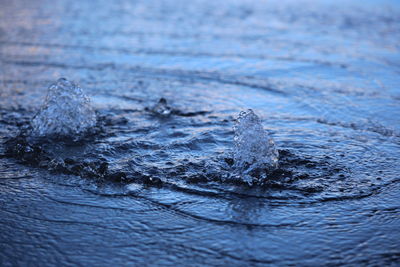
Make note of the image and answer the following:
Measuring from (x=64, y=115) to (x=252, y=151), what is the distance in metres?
2.14

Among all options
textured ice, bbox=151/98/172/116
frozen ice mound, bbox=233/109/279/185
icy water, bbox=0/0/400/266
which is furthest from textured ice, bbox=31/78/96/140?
frozen ice mound, bbox=233/109/279/185

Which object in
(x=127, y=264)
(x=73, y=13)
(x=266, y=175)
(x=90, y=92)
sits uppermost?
(x=73, y=13)

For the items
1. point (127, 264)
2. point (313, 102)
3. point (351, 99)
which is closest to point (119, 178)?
point (127, 264)

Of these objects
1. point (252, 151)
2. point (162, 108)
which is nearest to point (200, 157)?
point (252, 151)

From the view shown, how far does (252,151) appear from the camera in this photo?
4012 millimetres

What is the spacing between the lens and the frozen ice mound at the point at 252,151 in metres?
3.92

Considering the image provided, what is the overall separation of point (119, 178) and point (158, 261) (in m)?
1.20

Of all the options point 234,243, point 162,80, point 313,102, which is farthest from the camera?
point 162,80

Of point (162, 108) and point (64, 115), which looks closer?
point (64, 115)

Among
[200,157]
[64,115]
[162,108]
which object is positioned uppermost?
[162,108]

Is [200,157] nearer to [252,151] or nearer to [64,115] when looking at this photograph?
[252,151]

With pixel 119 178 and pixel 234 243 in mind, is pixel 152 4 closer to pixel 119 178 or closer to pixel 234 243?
pixel 119 178

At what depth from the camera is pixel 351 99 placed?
6.30 metres

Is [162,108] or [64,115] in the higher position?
[162,108]
